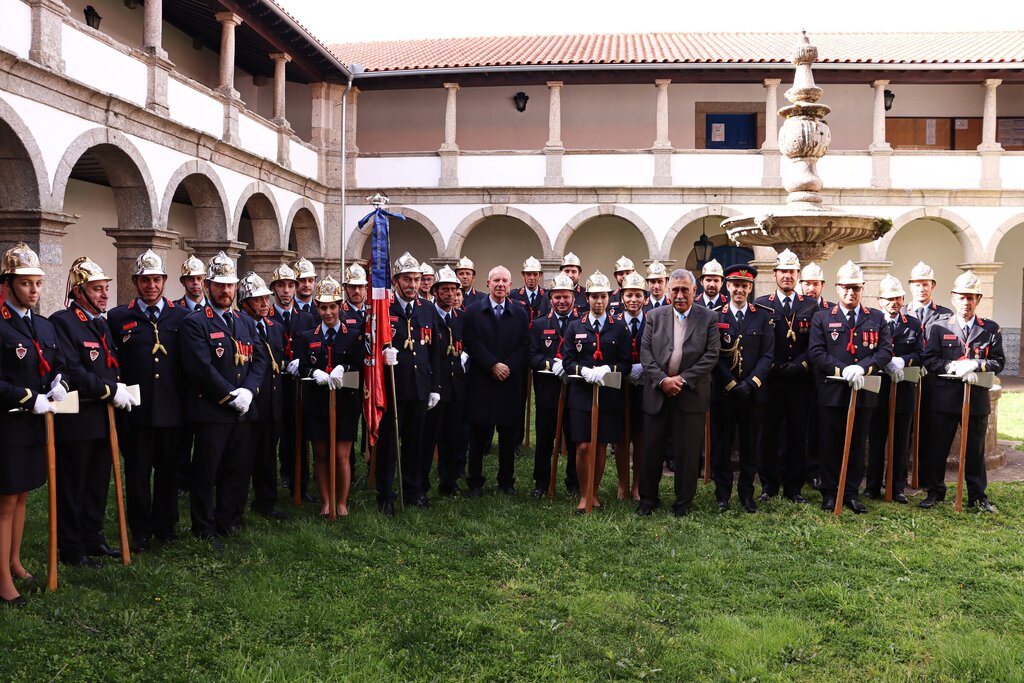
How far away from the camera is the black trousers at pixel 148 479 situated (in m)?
5.46

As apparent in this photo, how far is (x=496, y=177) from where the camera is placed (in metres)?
19.2

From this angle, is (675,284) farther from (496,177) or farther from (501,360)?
(496,177)

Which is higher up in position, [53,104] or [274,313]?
[53,104]

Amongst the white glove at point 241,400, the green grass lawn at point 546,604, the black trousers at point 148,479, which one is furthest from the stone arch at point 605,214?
the black trousers at point 148,479

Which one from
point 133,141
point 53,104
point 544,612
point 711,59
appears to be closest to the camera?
point 544,612

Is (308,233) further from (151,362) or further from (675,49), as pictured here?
(151,362)

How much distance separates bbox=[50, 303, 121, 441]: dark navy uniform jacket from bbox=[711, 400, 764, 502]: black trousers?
4.67 m

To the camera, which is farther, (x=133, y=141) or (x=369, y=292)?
(x=133, y=141)

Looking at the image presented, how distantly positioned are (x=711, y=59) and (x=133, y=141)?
12627mm

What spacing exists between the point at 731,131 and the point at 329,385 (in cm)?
1694

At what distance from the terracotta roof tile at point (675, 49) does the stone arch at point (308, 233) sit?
3963mm

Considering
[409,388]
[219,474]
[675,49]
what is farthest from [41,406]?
[675,49]

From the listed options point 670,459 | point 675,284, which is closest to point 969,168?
point 670,459

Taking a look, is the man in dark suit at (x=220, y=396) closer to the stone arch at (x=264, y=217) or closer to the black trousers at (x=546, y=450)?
the black trousers at (x=546, y=450)
